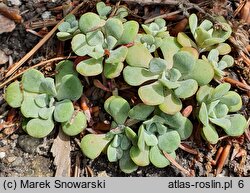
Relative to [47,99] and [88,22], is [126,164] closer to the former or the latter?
[47,99]

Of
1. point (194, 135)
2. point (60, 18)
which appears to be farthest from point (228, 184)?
point (60, 18)

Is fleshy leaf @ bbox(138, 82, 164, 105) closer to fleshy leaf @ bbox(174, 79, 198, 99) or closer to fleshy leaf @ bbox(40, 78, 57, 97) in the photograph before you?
fleshy leaf @ bbox(174, 79, 198, 99)

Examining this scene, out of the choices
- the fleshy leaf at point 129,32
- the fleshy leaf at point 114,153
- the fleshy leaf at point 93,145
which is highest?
the fleshy leaf at point 129,32

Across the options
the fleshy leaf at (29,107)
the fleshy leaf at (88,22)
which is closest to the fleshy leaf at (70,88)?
the fleshy leaf at (29,107)

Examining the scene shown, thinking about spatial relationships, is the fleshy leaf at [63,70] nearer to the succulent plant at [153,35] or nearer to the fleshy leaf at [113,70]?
the fleshy leaf at [113,70]

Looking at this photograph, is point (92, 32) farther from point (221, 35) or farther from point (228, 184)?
point (228, 184)

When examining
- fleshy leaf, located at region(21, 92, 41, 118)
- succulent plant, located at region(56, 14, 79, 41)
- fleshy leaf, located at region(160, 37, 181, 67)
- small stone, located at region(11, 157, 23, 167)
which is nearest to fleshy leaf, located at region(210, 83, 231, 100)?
fleshy leaf, located at region(160, 37, 181, 67)
